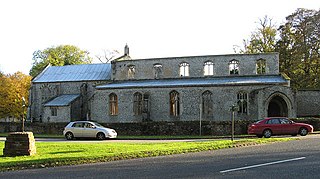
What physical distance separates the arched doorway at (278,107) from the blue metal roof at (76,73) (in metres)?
21.6

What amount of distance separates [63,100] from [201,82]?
60.2ft

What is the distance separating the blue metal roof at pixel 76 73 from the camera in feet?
176

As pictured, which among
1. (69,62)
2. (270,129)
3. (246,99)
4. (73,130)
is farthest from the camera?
(69,62)

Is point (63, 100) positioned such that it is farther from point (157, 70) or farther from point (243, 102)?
point (243, 102)

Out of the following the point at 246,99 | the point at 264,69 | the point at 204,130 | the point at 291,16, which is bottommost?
the point at 204,130

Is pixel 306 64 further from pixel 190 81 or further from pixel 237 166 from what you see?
pixel 237 166

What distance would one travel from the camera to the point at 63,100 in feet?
163

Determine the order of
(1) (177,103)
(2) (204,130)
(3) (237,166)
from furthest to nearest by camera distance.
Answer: (1) (177,103) < (2) (204,130) < (3) (237,166)

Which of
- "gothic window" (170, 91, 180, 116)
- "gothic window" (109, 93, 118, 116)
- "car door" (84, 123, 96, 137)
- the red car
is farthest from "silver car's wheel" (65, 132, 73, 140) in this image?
"gothic window" (170, 91, 180, 116)

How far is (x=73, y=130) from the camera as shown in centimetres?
3069

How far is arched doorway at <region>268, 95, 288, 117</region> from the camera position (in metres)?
39.2

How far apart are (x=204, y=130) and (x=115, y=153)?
694 inches

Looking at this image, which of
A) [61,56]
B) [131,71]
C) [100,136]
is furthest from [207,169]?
[61,56]

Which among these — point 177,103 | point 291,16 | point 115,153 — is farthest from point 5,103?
point 115,153
